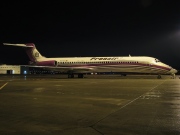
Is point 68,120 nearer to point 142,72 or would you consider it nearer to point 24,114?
point 24,114

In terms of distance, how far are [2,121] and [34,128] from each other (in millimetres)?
1350

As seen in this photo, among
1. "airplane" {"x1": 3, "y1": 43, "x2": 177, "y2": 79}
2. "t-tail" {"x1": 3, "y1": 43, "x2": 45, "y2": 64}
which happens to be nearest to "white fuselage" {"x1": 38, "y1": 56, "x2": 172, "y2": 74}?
"airplane" {"x1": 3, "y1": 43, "x2": 177, "y2": 79}

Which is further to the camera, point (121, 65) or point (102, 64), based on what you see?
point (102, 64)

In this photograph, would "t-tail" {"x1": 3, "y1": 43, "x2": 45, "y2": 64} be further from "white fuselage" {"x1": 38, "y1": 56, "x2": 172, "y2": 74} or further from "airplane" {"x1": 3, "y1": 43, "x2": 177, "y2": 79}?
"white fuselage" {"x1": 38, "y1": 56, "x2": 172, "y2": 74}

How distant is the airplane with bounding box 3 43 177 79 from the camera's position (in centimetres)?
3612

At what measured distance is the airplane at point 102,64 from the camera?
119 ft

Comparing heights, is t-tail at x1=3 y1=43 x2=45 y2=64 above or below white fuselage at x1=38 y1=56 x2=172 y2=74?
above

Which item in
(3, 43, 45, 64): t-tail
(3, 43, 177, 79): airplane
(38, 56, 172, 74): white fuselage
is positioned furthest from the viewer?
(3, 43, 45, 64): t-tail

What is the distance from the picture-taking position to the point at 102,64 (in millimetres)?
38812

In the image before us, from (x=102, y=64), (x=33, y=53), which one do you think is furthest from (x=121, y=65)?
(x=33, y=53)

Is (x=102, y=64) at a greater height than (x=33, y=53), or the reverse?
(x=33, y=53)

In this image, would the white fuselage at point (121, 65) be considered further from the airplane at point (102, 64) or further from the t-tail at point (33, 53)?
the t-tail at point (33, 53)

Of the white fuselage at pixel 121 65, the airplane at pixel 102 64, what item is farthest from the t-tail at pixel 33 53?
the white fuselage at pixel 121 65

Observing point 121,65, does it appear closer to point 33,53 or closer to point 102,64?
point 102,64
